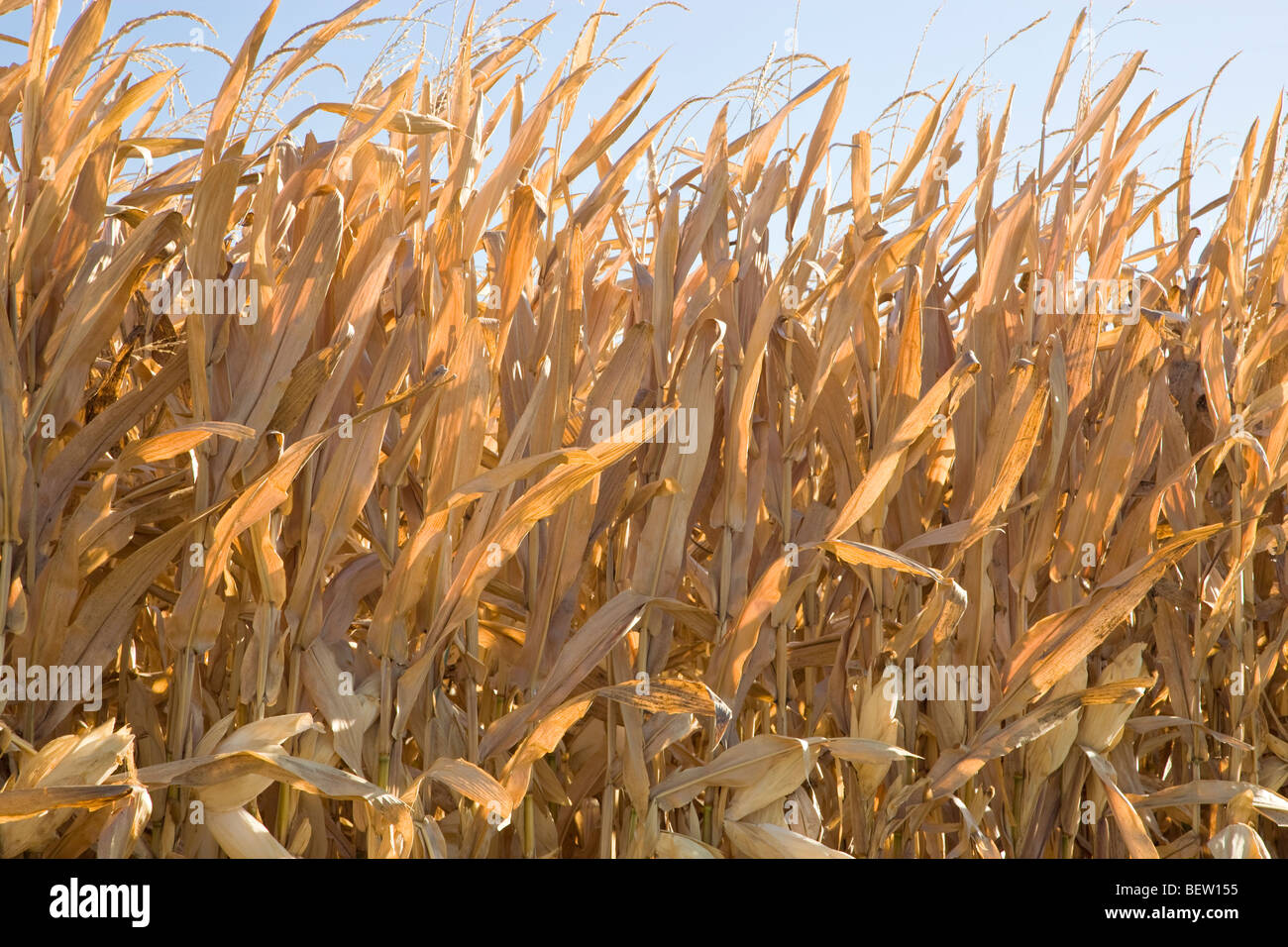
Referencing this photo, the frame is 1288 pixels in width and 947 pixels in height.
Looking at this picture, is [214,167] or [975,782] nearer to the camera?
[214,167]

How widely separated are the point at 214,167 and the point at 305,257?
0.42ft

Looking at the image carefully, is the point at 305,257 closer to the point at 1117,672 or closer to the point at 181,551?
the point at 181,551

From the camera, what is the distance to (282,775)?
918 millimetres

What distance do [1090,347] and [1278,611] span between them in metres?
0.54

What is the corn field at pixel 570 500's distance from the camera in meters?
1.02

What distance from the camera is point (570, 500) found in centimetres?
110

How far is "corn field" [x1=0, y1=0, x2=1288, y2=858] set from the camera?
3.34ft

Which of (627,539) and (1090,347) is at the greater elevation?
(1090,347)

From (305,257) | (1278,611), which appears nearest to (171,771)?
(305,257)
